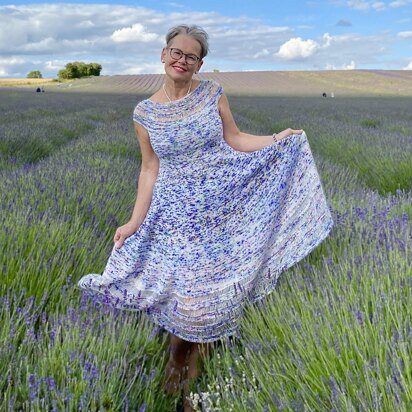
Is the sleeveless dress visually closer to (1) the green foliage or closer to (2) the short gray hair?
(2) the short gray hair

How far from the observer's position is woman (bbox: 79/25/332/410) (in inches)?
86.8

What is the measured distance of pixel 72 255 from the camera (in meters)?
2.53

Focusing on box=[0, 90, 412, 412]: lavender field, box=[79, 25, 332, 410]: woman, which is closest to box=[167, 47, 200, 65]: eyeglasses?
box=[79, 25, 332, 410]: woman

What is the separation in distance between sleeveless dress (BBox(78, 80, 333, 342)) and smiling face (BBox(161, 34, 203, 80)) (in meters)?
0.11

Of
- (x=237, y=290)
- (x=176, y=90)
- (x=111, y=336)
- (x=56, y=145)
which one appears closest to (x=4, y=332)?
(x=111, y=336)

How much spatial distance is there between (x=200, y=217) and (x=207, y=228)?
55 millimetres

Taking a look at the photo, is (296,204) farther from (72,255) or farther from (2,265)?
(2,265)

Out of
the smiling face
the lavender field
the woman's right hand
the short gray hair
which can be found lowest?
the lavender field

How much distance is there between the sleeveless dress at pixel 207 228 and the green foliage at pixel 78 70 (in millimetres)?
68012

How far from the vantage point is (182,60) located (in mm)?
2193

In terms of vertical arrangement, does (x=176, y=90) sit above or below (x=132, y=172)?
above

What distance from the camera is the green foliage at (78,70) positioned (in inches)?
2616

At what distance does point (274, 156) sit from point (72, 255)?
3.49 feet

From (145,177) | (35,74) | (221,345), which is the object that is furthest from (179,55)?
(35,74)
